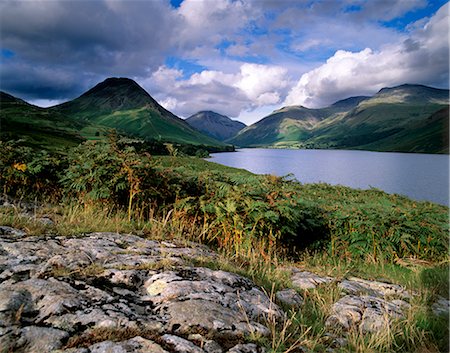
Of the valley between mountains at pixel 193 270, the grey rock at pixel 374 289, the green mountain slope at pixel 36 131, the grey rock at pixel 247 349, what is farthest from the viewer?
the green mountain slope at pixel 36 131

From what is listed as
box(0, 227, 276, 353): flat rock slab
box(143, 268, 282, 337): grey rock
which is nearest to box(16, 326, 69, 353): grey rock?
box(0, 227, 276, 353): flat rock slab

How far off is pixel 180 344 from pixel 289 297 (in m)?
2.35

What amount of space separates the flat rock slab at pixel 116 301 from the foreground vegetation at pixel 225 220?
971mm

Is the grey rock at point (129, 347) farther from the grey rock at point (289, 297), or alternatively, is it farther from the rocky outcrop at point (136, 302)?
the grey rock at point (289, 297)

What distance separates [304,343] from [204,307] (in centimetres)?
113

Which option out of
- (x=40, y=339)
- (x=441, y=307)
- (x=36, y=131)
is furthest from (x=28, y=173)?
(x=36, y=131)

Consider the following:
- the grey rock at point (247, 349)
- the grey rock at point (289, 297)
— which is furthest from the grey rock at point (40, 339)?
the grey rock at point (289, 297)

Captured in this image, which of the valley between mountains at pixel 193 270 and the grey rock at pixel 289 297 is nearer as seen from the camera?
the valley between mountains at pixel 193 270

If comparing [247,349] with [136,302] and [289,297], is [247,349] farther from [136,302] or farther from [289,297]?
[289,297]

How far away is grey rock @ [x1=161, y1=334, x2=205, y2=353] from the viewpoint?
2.56 meters

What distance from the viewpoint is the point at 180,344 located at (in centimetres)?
262

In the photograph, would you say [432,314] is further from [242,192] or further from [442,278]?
[242,192]

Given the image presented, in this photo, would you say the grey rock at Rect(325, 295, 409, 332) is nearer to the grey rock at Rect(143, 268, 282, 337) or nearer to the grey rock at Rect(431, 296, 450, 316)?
the grey rock at Rect(431, 296, 450, 316)

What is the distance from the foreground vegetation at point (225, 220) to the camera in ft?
21.3
